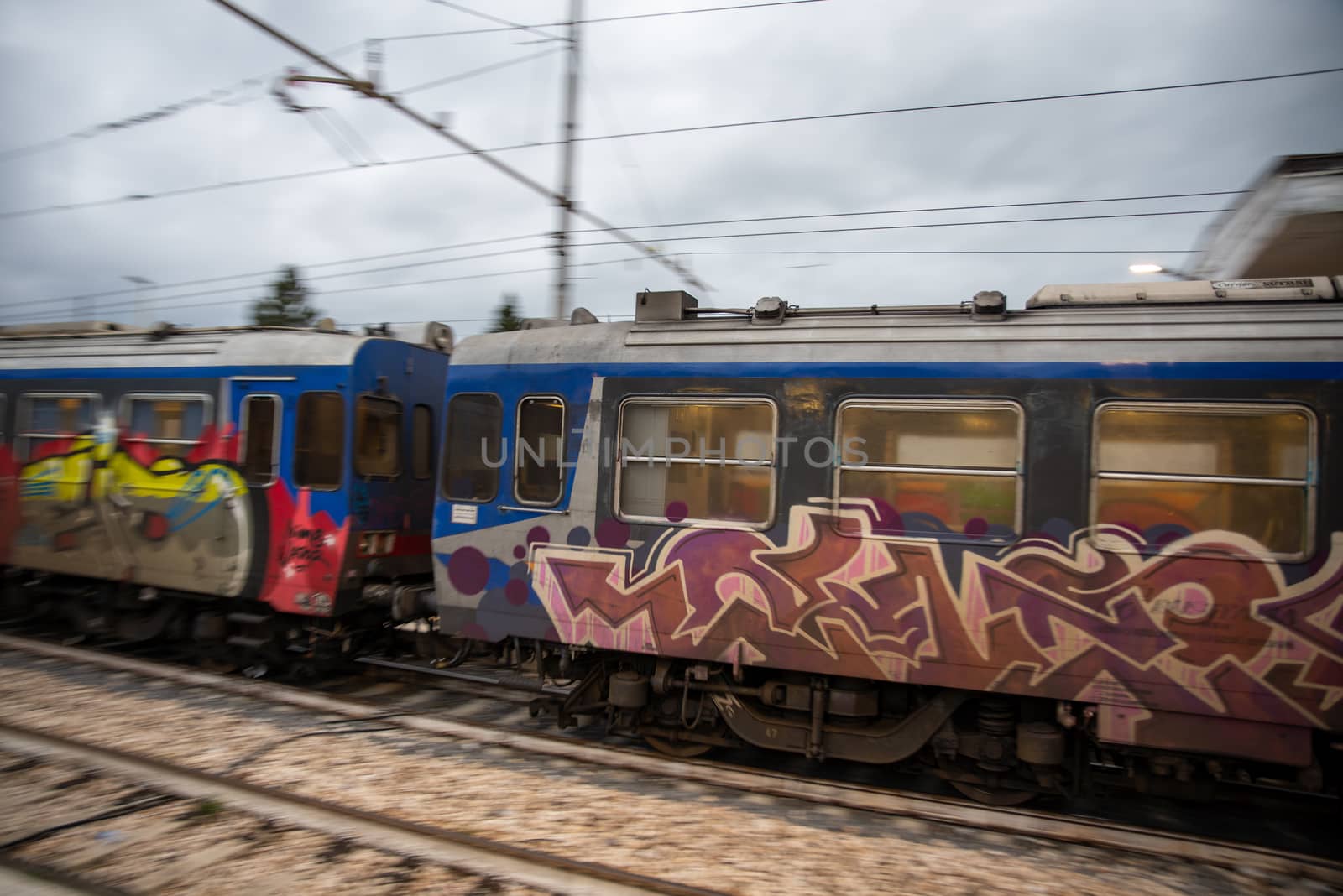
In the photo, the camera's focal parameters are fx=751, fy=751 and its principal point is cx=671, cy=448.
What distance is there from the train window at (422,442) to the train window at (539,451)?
2.56 meters

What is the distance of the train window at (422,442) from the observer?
852 cm

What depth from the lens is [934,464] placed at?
5.35 m

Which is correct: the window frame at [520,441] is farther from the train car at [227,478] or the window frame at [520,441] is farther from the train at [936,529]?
→ the train car at [227,478]

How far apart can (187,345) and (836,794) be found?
325 inches

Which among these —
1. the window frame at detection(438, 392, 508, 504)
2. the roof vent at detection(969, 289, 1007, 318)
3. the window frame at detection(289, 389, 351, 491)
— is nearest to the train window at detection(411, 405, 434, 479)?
the window frame at detection(289, 389, 351, 491)

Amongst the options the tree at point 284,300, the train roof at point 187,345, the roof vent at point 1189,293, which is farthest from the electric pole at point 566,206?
the tree at point 284,300

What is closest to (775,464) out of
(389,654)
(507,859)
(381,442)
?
(507,859)

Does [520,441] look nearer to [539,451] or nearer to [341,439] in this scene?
[539,451]

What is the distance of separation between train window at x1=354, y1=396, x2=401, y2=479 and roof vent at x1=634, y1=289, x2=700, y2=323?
10.6 feet

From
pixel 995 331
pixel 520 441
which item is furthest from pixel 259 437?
pixel 995 331

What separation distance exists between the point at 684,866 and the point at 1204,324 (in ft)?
15.9

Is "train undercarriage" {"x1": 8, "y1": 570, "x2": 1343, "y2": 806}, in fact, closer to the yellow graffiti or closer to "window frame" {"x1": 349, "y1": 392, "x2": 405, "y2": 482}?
"window frame" {"x1": 349, "y1": 392, "x2": 405, "y2": 482}

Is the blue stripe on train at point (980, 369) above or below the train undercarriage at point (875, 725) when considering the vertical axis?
above

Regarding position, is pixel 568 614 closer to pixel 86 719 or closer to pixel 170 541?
→ pixel 86 719
